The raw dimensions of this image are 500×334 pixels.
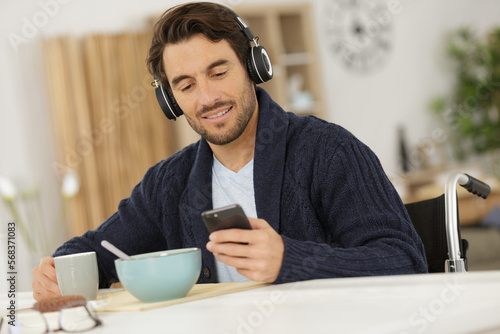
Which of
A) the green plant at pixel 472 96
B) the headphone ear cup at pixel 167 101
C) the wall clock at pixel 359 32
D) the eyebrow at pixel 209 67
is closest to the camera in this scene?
the eyebrow at pixel 209 67

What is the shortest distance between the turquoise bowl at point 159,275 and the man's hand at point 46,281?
13.4 inches

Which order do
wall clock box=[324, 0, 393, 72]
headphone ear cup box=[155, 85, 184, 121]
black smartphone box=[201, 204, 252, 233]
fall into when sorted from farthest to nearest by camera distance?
wall clock box=[324, 0, 393, 72] → headphone ear cup box=[155, 85, 184, 121] → black smartphone box=[201, 204, 252, 233]

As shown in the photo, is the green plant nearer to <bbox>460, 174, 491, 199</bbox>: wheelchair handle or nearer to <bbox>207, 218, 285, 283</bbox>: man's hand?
<bbox>460, 174, 491, 199</bbox>: wheelchair handle

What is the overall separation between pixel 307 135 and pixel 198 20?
1.37ft

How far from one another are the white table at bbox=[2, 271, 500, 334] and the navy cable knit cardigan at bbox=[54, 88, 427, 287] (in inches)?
4.6

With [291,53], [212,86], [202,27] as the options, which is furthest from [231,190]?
[291,53]

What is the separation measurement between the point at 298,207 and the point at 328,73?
13.8ft

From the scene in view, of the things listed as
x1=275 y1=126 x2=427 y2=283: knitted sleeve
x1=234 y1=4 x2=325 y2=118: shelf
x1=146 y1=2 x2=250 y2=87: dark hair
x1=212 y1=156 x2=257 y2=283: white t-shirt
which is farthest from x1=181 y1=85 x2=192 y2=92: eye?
x1=234 y1=4 x2=325 y2=118: shelf

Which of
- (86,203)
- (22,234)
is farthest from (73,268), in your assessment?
(86,203)

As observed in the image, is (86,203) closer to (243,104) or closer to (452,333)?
(243,104)

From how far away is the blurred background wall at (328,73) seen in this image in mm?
4000

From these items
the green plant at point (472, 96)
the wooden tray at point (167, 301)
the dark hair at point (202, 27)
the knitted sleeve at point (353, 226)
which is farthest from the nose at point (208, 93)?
the green plant at point (472, 96)

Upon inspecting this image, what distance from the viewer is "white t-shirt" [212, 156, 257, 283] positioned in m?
1.63

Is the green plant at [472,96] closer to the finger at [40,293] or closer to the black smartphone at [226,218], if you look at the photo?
the finger at [40,293]
